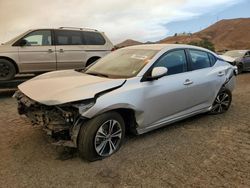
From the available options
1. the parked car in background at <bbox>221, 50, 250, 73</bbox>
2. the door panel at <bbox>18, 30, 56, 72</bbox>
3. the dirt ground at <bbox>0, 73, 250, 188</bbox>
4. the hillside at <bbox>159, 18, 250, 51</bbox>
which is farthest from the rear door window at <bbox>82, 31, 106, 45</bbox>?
the hillside at <bbox>159, 18, 250, 51</bbox>

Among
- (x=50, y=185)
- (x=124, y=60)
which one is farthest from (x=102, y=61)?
(x=50, y=185)

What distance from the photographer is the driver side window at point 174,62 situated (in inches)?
200

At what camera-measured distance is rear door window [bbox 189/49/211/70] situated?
5.71 meters

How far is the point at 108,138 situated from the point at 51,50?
6.27 m

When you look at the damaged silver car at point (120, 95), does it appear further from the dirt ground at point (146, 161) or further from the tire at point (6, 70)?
the tire at point (6, 70)

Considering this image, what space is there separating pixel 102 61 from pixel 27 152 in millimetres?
2236

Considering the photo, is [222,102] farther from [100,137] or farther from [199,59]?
[100,137]

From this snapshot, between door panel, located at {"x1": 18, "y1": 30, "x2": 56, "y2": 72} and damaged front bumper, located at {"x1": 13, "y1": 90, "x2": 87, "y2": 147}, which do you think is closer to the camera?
damaged front bumper, located at {"x1": 13, "y1": 90, "x2": 87, "y2": 147}

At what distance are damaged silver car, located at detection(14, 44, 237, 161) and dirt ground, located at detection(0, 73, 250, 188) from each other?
0.92 ft

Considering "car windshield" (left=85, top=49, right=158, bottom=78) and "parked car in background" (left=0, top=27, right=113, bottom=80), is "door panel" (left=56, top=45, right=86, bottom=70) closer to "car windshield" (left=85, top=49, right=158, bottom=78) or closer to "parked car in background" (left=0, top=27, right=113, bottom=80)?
"parked car in background" (left=0, top=27, right=113, bottom=80)

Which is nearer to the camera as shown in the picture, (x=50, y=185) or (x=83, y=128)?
(x=50, y=185)

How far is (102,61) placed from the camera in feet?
18.8

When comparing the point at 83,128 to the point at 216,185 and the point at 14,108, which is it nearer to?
the point at 216,185

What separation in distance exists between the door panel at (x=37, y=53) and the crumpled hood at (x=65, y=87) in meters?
4.76
